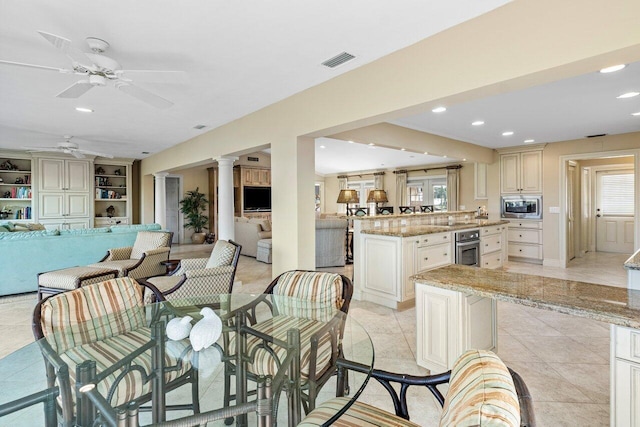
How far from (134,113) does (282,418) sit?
14.6 feet

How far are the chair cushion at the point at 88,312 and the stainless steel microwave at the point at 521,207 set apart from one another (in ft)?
24.5

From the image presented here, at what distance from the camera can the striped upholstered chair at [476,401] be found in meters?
0.65

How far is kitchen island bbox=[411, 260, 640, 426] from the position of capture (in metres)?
1.40

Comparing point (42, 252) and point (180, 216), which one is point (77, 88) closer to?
point (42, 252)

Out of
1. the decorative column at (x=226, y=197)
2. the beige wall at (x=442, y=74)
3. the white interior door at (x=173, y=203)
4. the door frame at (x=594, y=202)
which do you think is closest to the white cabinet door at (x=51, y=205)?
the white interior door at (x=173, y=203)

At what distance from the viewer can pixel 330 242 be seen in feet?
20.7

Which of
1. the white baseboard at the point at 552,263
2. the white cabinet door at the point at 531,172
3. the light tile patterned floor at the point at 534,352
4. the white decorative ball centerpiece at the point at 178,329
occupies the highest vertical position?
the white cabinet door at the point at 531,172

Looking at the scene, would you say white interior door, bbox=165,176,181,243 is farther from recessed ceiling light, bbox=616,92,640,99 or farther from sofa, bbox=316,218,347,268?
recessed ceiling light, bbox=616,92,640,99

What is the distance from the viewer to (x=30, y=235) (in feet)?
14.5

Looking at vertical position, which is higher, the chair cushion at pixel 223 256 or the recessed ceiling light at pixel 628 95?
the recessed ceiling light at pixel 628 95

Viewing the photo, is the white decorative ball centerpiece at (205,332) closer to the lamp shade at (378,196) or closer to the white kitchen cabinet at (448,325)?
the white kitchen cabinet at (448,325)

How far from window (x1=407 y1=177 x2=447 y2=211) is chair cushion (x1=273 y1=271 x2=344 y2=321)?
7.79 m

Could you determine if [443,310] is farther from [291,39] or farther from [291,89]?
[291,89]

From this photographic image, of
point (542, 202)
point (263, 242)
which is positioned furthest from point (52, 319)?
point (542, 202)
